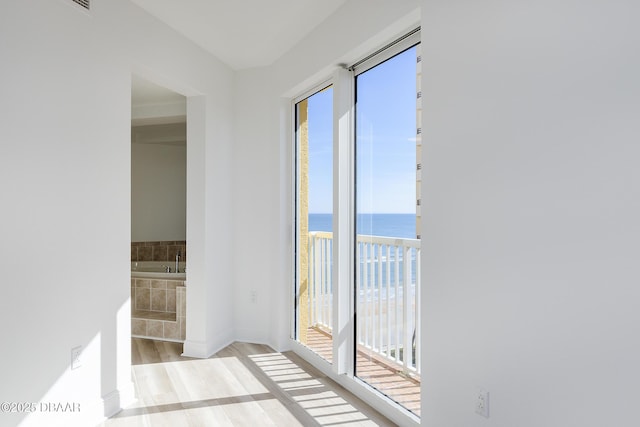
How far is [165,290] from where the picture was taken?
14.5 ft

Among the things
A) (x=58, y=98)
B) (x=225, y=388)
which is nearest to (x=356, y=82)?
(x=58, y=98)

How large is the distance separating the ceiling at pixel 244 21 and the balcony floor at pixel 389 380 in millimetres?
2403

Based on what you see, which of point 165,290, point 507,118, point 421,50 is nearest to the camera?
point 507,118

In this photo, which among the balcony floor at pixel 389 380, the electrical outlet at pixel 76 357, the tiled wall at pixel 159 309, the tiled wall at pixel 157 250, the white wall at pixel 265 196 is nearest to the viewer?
the electrical outlet at pixel 76 357

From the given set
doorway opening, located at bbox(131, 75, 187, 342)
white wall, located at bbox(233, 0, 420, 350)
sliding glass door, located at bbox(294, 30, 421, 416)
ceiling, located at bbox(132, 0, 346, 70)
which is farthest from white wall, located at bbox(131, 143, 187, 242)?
sliding glass door, located at bbox(294, 30, 421, 416)

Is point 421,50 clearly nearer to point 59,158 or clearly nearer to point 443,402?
point 443,402

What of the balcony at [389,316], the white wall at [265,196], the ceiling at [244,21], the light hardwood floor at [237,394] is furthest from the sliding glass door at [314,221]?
the ceiling at [244,21]

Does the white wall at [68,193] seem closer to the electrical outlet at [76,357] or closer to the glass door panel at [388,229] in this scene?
the electrical outlet at [76,357]

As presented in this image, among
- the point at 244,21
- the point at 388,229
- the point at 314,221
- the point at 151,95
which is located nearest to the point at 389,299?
the point at 388,229

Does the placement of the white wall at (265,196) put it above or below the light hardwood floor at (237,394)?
above

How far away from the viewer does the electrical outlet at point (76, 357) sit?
2287mm

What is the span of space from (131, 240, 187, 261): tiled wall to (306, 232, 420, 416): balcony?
4183mm

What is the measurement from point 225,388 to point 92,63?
230cm

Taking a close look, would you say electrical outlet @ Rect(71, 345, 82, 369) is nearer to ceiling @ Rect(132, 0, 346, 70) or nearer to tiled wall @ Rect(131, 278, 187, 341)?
tiled wall @ Rect(131, 278, 187, 341)
